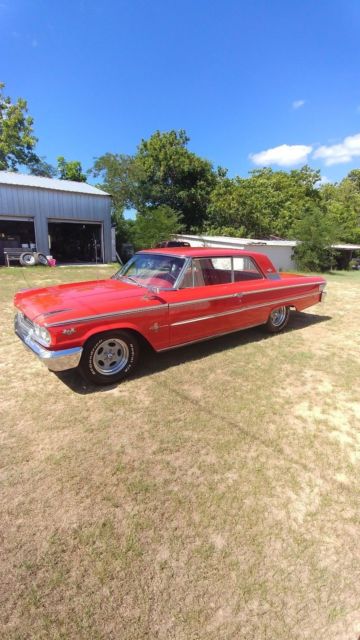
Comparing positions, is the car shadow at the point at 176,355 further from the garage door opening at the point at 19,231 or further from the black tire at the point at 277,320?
the garage door opening at the point at 19,231

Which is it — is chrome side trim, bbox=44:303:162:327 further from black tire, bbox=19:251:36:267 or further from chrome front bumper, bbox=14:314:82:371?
black tire, bbox=19:251:36:267

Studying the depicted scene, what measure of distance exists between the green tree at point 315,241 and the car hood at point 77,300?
59.3ft

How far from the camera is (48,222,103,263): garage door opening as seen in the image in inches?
837

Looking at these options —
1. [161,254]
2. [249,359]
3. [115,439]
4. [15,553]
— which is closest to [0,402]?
[115,439]

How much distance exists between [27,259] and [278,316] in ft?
46.0

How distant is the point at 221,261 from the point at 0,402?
11.2 feet

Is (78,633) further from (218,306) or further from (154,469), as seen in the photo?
(218,306)

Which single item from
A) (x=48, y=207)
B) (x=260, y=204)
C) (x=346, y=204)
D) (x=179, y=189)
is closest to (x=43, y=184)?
(x=48, y=207)

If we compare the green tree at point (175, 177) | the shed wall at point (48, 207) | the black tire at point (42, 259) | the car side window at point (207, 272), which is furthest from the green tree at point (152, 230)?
the car side window at point (207, 272)

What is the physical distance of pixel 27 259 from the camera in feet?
52.1

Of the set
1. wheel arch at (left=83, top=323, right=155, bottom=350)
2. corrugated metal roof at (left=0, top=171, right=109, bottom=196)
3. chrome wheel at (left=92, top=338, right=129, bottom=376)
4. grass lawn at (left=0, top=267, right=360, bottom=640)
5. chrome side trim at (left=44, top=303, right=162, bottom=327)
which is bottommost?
grass lawn at (left=0, top=267, right=360, bottom=640)

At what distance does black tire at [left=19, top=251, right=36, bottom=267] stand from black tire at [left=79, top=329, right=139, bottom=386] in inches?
559

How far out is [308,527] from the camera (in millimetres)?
2041

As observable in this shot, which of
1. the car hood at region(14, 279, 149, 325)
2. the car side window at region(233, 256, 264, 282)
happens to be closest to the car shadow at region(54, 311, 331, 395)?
the car hood at region(14, 279, 149, 325)
